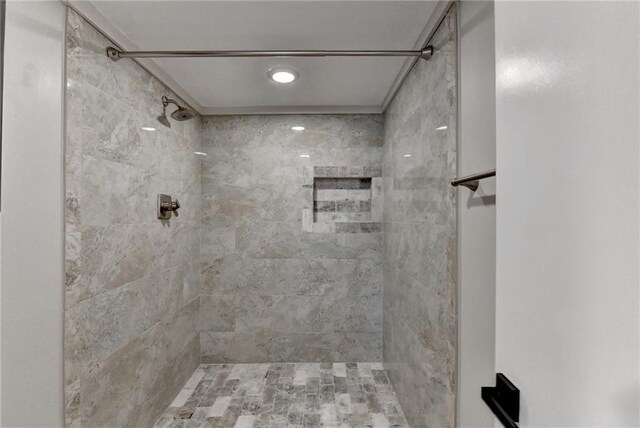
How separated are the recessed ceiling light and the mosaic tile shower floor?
223 centimetres

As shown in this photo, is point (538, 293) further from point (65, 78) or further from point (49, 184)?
point (65, 78)

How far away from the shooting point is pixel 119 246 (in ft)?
6.11

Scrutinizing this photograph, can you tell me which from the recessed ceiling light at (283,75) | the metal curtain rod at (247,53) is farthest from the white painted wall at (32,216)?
the recessed ceiling light at (283,75)

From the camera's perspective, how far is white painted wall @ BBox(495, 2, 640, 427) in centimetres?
37

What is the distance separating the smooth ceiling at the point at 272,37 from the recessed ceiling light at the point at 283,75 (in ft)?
0.14

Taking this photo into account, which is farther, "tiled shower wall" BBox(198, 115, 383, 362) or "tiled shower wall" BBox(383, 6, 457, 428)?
"tiled shower wall" BBox(198, 115, 383, 362)

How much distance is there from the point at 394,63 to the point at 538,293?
1.99 metres

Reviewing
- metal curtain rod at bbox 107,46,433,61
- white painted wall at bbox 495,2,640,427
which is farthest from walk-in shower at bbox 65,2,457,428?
white painted wall at bbox 495,2,640,427

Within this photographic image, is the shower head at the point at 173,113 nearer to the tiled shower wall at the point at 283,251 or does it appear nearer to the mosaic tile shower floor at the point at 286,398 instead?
the tiled shower wall at the point at 283,251

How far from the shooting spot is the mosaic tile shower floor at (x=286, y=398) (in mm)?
2240

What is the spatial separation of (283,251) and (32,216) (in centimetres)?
199

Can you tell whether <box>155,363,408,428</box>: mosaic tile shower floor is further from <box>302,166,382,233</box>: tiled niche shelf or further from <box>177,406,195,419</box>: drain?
<box>302,166,382,233</box>: tiled niche shelf

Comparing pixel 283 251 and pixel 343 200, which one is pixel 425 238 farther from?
pixel 283 251

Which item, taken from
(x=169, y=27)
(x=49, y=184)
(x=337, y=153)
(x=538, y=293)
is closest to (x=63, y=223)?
(x=49, y=184)
